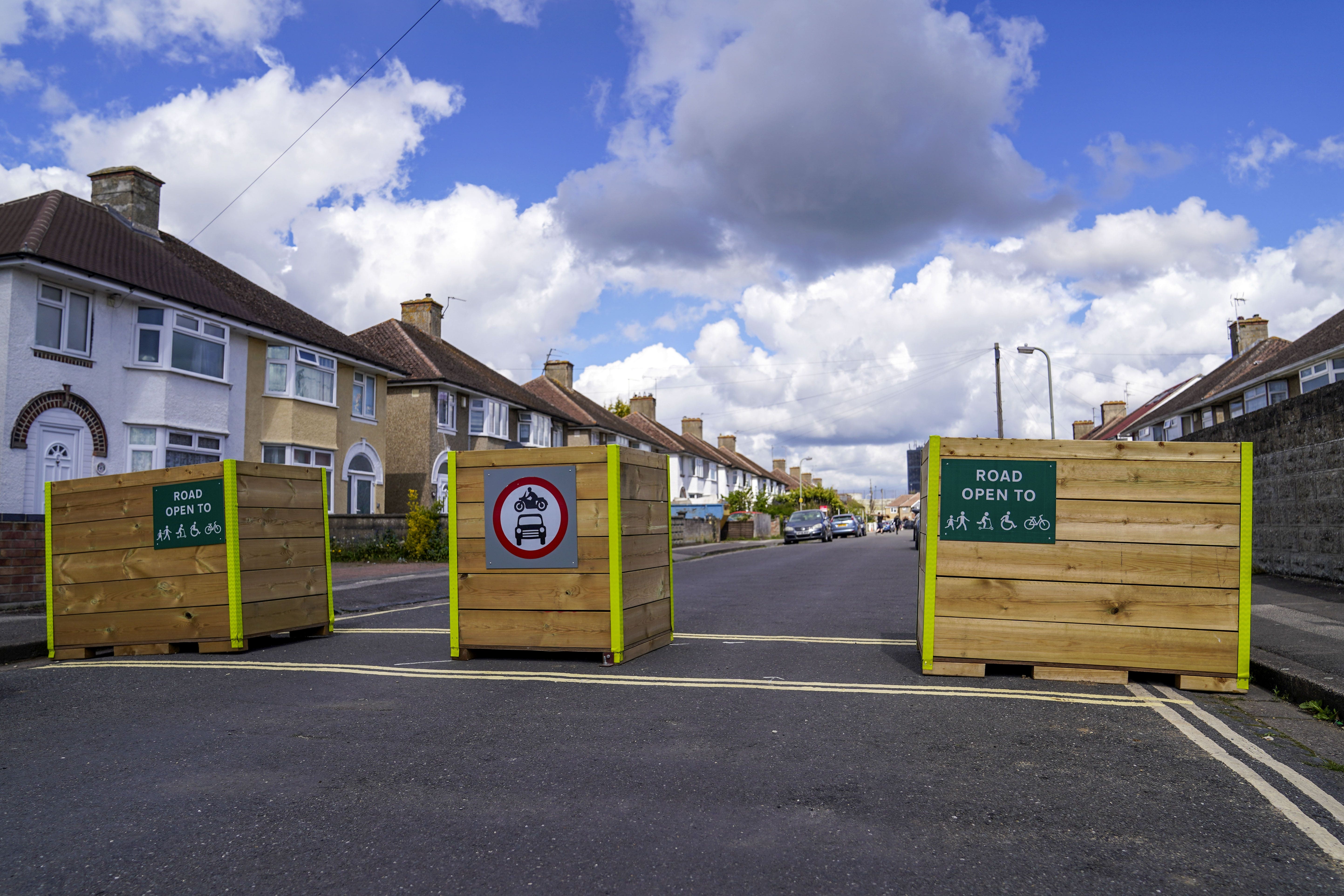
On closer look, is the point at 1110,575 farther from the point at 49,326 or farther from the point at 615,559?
the point at 49,326

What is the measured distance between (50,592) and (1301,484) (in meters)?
15.2

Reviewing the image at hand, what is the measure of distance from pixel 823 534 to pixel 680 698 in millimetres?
39334

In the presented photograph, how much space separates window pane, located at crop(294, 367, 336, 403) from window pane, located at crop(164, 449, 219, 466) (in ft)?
10.9

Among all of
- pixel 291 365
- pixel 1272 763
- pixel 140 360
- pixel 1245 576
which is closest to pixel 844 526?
pixel 291 365

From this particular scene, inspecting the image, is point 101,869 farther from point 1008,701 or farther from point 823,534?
point 823,534

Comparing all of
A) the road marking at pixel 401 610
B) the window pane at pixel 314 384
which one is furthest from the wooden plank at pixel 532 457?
the window pane at pixel 314 384

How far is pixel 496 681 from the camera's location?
257 inches

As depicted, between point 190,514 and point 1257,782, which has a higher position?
point 190,514

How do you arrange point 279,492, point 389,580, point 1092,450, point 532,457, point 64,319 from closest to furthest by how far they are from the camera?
point 1092,450 < point 532,457 < point 279,492 < point 389,580 < point 64,319

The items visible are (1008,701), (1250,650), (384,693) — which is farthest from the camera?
(1250,650)

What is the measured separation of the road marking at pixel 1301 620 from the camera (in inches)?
307

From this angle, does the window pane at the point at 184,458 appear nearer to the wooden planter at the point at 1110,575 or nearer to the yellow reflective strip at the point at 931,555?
the yellow reflective strip at the point at 931,555

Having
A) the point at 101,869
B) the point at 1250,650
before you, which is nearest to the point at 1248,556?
the point at 1250,650

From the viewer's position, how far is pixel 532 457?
24.6 feet
